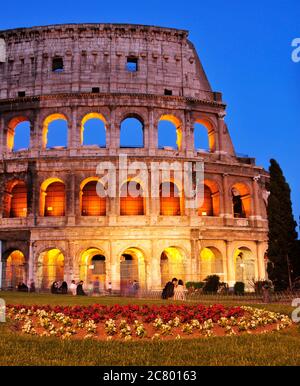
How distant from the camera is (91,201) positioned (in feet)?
116

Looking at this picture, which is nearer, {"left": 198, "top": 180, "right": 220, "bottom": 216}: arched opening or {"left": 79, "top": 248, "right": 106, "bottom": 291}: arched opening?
{"left": 79, "top": 248, "right": 106, "bottom": 291}: arched opening

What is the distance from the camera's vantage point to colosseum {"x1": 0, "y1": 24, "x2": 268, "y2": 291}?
32688mm

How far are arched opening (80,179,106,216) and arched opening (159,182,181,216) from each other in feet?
15.3

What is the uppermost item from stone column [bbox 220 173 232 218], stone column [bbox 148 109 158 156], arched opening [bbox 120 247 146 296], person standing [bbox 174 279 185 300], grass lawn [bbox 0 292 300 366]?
stone column [bbox 148 109 158 156]

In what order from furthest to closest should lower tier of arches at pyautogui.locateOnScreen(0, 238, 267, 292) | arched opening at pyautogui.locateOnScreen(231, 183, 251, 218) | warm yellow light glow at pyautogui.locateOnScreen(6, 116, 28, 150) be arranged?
arched opening at pyautogui.locateOnScreen(231, 183, 251, 218) → warm yellow light glow at pyautogui.locateOnScreen(6, 116, 28, 150) → lower tier of arches at pyautogui.locateOnScreen(0, 238, 267, 292)

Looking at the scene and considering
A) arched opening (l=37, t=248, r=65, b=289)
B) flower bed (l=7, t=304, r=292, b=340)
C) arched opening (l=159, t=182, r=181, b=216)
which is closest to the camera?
flower bed (l=7, t=304, r=292, b=340)

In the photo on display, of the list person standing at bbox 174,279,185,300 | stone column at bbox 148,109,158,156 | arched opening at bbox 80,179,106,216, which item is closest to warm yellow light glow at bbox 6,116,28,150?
arched opening at bbox 80,179,106,216

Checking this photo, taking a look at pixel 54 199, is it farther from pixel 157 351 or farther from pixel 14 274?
pixel 157 351

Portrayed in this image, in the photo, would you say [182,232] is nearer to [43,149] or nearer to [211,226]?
[211,226]

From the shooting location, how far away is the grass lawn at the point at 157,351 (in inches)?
283

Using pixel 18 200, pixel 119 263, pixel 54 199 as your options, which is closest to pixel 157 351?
pixel 119 263

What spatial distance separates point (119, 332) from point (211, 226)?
2406cm

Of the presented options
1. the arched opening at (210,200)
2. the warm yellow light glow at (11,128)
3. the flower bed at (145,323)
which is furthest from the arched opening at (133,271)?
the flower bed at (145,323)

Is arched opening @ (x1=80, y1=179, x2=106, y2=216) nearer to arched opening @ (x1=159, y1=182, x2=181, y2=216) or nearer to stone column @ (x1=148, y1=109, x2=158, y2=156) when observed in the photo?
arched opening @ (x1=159, y1=182, x2=181, y2=216)
